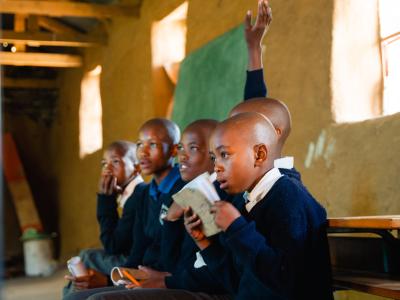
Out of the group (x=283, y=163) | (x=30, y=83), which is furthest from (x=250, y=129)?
(x=30, y=83)

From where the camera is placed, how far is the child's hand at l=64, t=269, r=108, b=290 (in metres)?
3.09

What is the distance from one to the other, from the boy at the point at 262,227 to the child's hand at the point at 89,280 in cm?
137

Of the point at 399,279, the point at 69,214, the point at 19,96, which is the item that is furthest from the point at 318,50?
the point at 19,96

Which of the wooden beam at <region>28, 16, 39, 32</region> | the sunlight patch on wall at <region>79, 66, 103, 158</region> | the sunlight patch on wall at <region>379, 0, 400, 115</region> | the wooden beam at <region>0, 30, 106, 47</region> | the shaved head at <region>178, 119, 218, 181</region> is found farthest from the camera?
the sunlight patch on wall at <region>79, 66, 103, 158</region>

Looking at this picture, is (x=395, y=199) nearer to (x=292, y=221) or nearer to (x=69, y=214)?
(x=292, y=221)

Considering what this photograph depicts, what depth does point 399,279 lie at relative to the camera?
1.97 meters

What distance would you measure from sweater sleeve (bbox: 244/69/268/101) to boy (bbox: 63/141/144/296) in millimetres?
929

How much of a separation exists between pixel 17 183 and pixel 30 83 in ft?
6.07

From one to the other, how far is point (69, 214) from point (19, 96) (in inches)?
115

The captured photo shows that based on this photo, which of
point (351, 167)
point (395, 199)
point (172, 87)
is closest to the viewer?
point (395, 199)

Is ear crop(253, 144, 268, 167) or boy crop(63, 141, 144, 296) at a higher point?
ear crop(253, 144, 268, 167)

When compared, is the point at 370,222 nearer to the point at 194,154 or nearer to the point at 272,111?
the point at 272,111

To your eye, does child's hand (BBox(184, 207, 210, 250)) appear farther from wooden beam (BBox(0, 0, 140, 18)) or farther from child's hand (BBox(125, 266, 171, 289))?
wooden beam (BBox(0, 0, 140, 18))

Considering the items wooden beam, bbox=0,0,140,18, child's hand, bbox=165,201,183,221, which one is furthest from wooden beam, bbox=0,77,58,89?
child's hand, bbox=165,201,183,221
